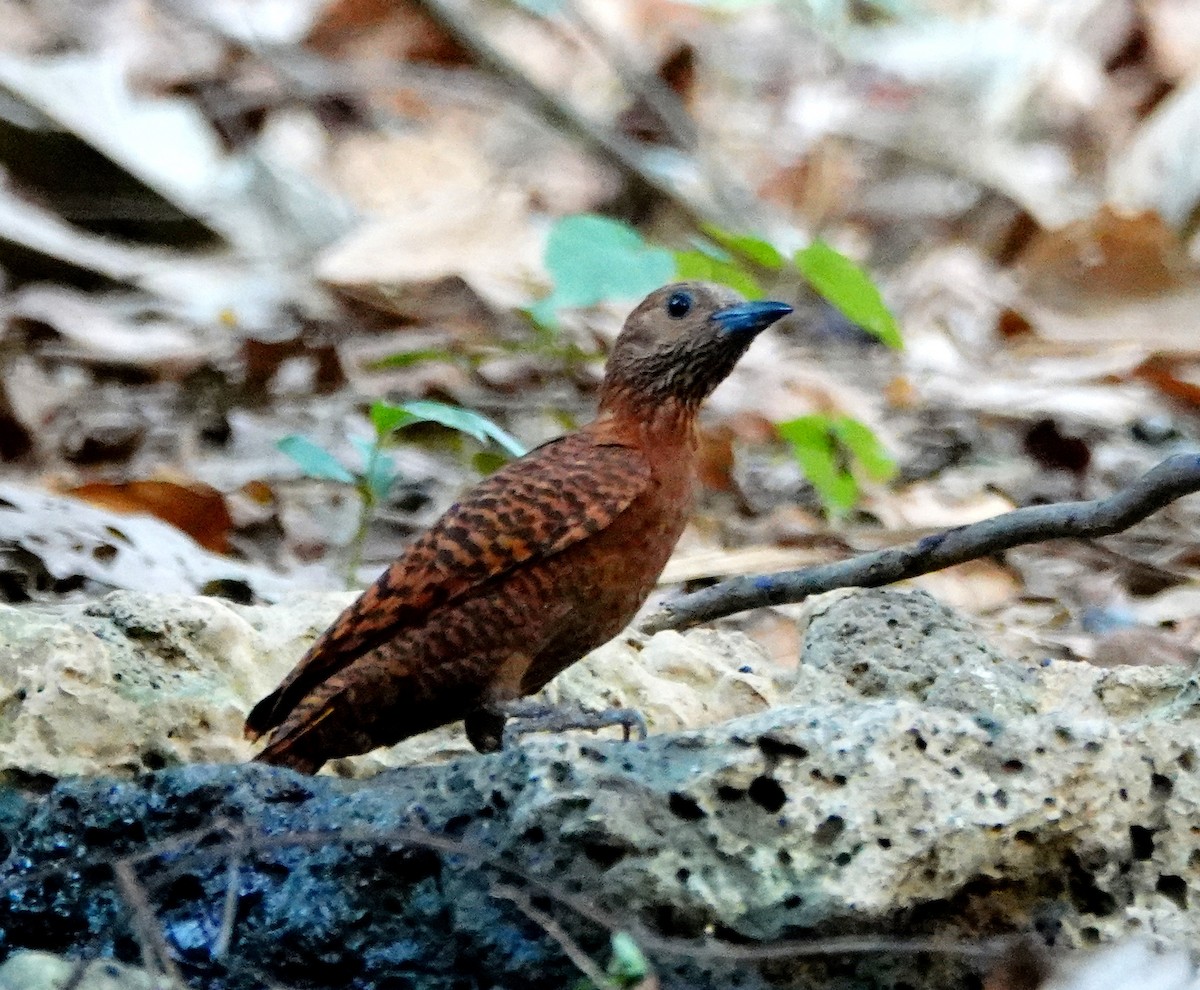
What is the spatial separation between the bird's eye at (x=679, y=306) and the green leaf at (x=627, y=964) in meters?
2.05

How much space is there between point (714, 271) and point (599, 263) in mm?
633

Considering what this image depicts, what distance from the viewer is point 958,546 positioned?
11.8 feet

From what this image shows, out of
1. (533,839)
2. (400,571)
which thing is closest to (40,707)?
(400,571)

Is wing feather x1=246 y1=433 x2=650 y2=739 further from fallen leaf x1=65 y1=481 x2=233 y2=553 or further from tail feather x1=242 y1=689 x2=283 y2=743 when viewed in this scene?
fallen leaf x1=65 y1=481 x2=233 y2=553

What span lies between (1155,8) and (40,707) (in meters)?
11.0

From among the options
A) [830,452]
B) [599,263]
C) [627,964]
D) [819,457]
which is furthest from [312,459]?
[627,964]

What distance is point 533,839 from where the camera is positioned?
2.41 meters

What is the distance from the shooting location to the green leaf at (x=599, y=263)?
4.96 m

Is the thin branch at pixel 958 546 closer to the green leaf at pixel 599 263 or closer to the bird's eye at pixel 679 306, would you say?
the bird's eye at pixel 679 306

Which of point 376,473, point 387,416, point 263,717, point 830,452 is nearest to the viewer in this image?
point 263,717

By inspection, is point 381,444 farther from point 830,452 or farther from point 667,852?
point 667,852

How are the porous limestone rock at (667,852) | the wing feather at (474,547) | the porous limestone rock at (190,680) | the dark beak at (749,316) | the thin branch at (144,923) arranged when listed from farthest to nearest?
the dark beak at (749,316)
the wing feather at (474,547)
the porous limestone rock at (190,680)
the porous limestone rock at (667,852)
the thin branch at (144,923)

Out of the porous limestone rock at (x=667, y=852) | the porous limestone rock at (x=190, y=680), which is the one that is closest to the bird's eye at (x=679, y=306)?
the porous limestone rock at (x=190, y=680)

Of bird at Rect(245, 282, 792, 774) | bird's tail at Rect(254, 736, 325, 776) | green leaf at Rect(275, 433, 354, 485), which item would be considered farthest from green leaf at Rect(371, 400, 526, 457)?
bird's tail at Rect(254, 736, 325, 776)
